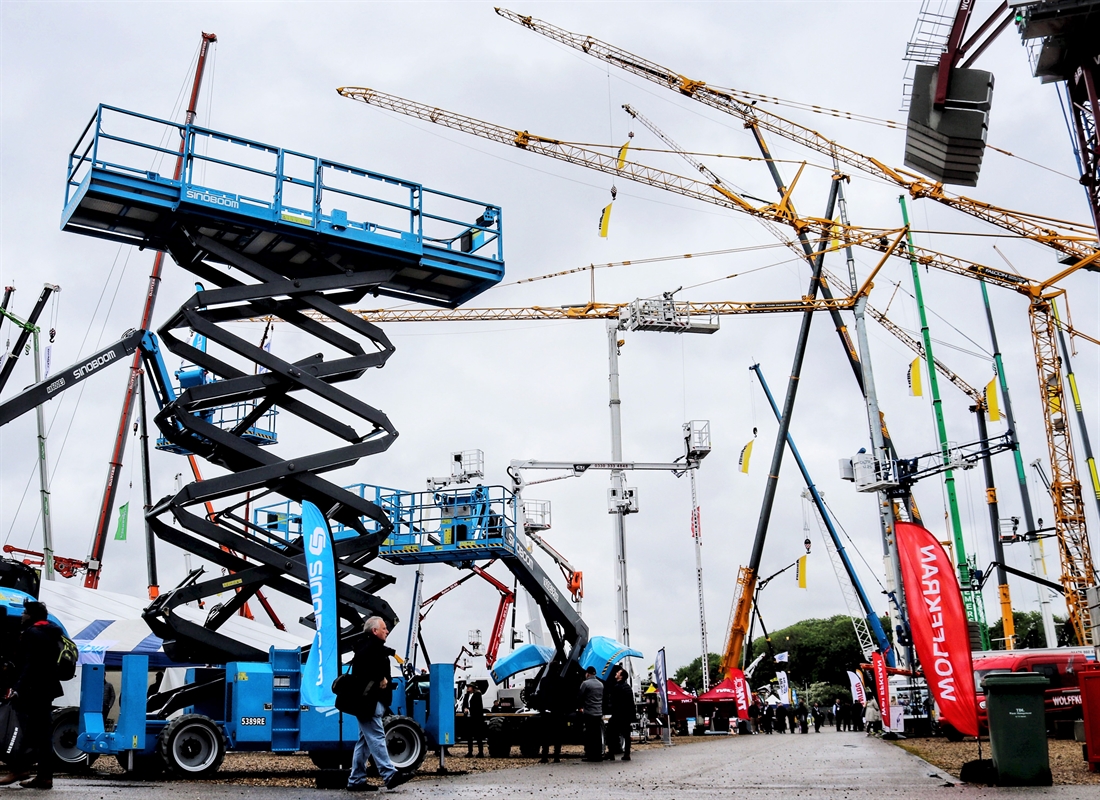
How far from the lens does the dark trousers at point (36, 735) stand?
1011cm

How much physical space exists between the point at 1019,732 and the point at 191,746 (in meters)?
9.91

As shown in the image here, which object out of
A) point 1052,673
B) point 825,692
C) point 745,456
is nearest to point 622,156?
point 745,456

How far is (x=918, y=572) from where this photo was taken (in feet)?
46.4

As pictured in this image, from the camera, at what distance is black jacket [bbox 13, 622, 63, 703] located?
1012 centimetres

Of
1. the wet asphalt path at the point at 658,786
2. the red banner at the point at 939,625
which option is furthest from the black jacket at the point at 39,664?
the red banner at the point at 939,625

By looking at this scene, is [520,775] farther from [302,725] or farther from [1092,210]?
[1092,210]

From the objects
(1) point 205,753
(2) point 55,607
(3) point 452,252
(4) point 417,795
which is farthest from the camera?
(2) point 55,607

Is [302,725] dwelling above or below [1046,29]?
below

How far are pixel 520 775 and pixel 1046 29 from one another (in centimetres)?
1422

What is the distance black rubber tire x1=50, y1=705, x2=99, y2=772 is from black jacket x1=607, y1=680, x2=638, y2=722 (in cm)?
839

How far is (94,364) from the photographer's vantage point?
14820mm

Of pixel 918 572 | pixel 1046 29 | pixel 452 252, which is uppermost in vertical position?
pixel 1046 29

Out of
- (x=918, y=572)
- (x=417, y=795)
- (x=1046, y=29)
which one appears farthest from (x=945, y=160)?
(x=417, y=795)

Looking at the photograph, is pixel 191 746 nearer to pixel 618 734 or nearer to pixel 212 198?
pixel 212 198
